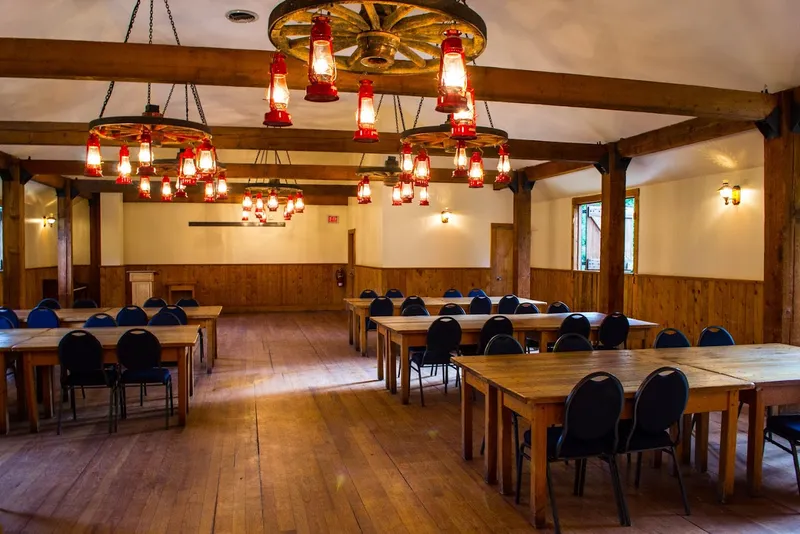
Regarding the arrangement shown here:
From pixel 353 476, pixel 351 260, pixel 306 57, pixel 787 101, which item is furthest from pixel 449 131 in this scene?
pixel 351 260

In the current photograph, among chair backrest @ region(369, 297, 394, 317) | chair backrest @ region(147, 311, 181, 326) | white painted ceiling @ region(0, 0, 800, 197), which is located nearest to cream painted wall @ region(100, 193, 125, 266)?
white painted ceiling @ region(0, 0, 800, 197)

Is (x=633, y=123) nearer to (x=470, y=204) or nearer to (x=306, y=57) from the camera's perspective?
(x=470, y=204)

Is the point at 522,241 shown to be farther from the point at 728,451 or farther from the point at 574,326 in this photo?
the point at 728,451

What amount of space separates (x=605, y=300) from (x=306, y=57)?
22.4 ft

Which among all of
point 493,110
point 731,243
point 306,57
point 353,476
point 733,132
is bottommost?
point 353,476

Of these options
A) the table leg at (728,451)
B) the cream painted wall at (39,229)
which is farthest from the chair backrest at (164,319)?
the cream painted wall at (39,229)

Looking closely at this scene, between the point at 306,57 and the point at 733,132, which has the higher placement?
the point at 733,132

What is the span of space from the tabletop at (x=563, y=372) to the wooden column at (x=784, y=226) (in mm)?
1920

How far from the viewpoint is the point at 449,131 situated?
17.1 feet

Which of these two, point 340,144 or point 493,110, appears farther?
point 493,110

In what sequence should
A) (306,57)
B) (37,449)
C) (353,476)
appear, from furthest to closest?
(37,449)
(353,476)
(306,57)

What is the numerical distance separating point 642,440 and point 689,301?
20.4 feet

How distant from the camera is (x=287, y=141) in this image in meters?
8.77

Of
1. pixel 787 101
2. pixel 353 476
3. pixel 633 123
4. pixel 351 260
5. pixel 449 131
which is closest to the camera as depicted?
pixel 353 476
